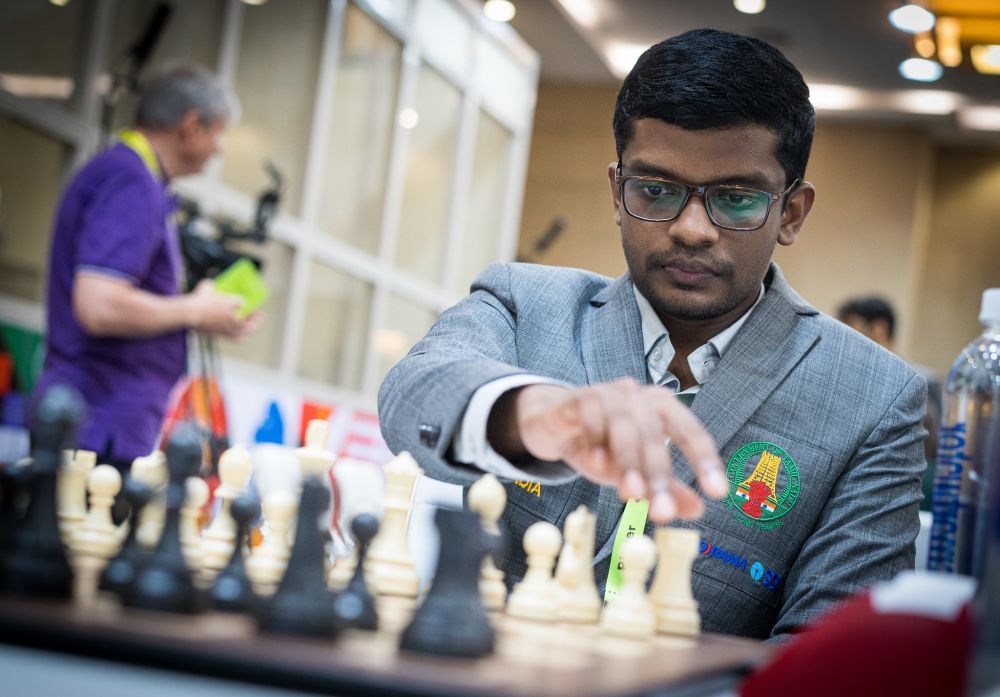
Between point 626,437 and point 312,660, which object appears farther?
point 626,437

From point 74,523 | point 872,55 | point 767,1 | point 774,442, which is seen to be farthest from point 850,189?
point 74,523

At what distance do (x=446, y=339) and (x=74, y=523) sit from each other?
1.79 ft

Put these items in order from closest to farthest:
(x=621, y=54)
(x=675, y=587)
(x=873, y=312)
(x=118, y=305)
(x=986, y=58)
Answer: (x=675, y=587) < (x=118, y=305) < (x=873, y=312) < (x=986, y=58) < (x=621, y=54)

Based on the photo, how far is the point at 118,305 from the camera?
2506 millimetres

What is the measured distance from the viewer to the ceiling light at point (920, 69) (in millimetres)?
8430

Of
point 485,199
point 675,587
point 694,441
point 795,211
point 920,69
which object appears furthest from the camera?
point 485,199

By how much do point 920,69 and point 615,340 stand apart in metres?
7.80

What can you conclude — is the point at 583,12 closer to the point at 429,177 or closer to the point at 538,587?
the point at 429,177

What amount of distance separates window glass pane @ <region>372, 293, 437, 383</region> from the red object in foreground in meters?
6.37

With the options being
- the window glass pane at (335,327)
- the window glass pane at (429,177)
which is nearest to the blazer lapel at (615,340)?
the window glass pane at (335,327)

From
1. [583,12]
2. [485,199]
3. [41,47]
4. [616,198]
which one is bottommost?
[616,198]

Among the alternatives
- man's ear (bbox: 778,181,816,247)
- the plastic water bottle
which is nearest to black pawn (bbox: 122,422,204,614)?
the plastic water bottle

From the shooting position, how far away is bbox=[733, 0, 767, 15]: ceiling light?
7723 mm

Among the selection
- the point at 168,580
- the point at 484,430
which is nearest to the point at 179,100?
the point at 484,430
